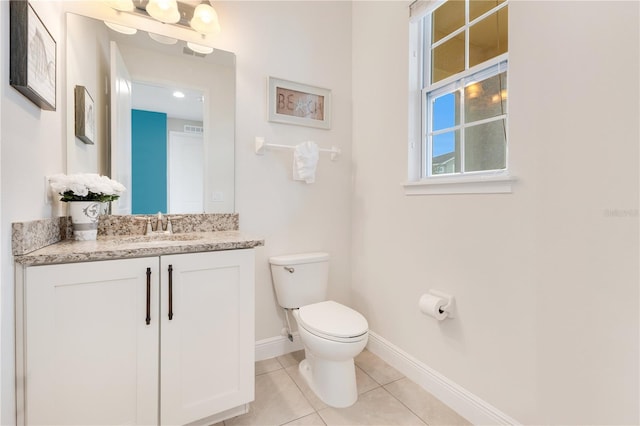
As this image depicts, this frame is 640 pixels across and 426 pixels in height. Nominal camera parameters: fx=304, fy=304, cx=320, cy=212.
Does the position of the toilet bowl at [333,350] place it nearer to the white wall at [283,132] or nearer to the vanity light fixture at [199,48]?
the white wall at [283,132]

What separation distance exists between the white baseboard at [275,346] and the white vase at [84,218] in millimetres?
1190

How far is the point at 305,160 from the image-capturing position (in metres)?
2.01

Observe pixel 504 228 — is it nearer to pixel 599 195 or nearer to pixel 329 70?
pixel 599 195

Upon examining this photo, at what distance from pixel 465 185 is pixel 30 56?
5.93ft

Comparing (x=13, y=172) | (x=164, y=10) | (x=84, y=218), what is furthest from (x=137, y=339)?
(x=164, y=10)

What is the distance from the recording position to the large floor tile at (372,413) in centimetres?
148

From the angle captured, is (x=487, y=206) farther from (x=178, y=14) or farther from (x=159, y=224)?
(x=178, y=14)

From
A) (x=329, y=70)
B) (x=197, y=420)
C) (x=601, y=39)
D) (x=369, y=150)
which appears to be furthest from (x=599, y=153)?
(x=197, y=420)

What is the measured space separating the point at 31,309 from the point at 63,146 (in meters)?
0.81

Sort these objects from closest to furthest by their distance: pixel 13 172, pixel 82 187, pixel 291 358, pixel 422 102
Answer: pixel 13 172, pixel 82 187, pixel 422 102, pixel 291 358

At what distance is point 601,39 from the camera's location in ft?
3.43

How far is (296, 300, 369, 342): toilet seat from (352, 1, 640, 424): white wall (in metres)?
0.42

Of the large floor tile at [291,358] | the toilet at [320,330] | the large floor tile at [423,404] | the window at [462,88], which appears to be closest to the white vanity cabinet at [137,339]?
the toilet at [320,330]

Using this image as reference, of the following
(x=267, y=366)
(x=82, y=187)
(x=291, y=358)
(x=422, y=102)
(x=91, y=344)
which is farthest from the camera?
(x=291, y=358)
